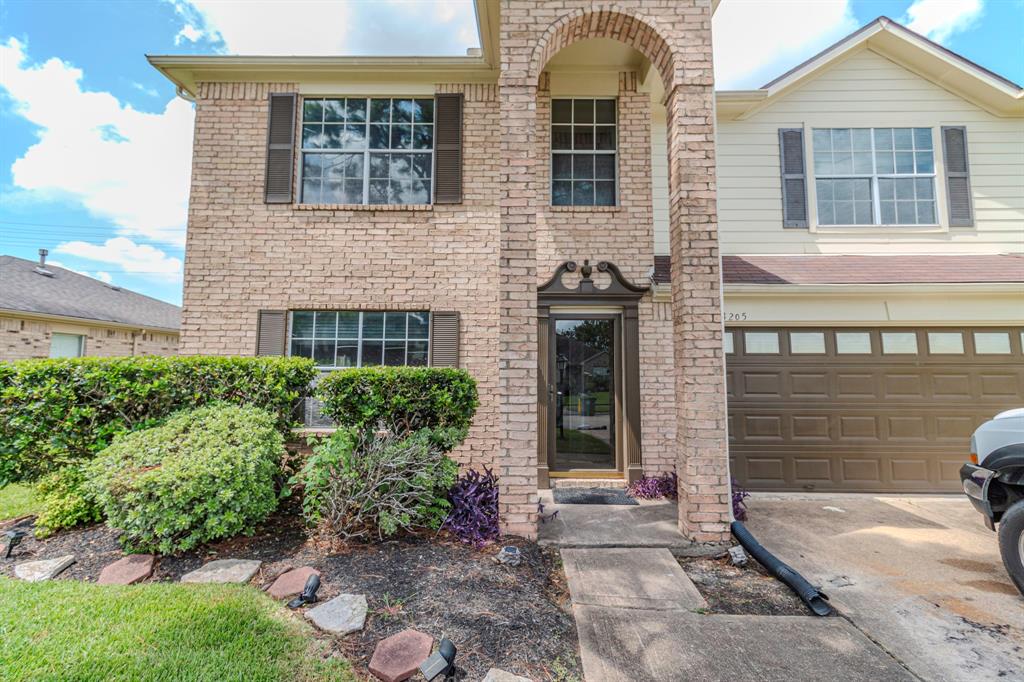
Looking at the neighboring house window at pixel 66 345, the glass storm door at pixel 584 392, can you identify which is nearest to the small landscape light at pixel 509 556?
the glass storm door at pixel 584 392

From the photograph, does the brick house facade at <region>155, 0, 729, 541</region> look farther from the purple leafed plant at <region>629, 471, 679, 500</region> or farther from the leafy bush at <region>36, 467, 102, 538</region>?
the leafy bush at <region>36, 467, 102, 538</region>

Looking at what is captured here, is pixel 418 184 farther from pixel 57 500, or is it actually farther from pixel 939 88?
pixel 939 88

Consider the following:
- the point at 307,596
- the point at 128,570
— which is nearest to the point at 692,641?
the point at 307,596

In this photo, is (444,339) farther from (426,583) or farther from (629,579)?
(629,579)

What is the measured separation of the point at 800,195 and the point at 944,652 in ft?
19.6

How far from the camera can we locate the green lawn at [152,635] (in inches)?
81.7

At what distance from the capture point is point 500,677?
7.01 feet

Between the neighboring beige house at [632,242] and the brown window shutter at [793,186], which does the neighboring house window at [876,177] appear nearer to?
the neighboring beige house at [632,242]

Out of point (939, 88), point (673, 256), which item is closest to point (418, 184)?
point (673, 256)

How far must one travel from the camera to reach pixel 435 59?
600 cm

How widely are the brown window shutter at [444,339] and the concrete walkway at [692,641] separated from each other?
3390mm

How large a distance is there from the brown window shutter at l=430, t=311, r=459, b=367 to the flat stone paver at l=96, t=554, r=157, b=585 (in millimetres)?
3463

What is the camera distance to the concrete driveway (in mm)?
2557

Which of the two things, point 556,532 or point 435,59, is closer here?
point 556,532
